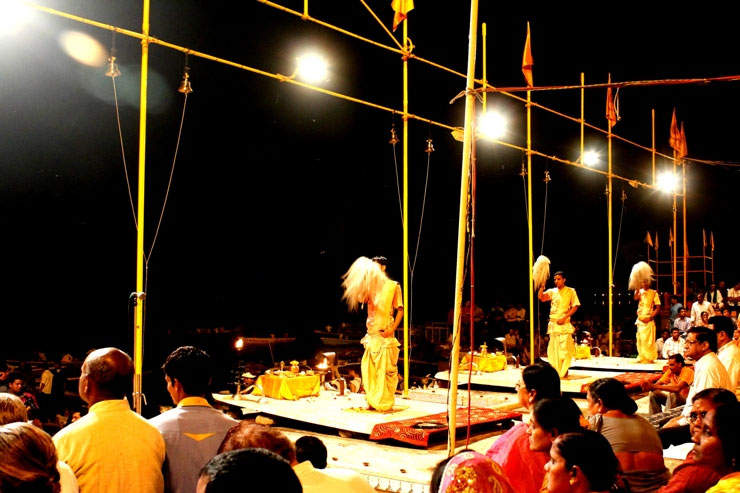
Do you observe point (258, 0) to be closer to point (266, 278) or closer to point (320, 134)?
point (320, 134)

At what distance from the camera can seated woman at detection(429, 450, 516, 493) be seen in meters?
2.33

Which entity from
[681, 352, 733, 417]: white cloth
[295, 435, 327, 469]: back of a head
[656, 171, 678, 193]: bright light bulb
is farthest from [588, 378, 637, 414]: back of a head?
[656, 171, 678, 193]: bright light bulb

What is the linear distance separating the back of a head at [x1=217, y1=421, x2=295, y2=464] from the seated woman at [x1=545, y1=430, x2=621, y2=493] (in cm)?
119

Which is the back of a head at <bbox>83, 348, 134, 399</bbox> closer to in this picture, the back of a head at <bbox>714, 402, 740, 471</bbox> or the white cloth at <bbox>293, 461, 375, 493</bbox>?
the white cloth at <bbox>293, 461, 375, 493</bbox>

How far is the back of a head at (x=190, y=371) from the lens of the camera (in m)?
3.18

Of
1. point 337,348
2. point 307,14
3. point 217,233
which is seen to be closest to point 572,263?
point 337,348

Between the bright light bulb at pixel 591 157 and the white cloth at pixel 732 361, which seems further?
the bright light bulb at pixel 591 157

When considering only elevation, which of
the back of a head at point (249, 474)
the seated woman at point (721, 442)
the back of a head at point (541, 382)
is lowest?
the seated woman at point (721, 442)

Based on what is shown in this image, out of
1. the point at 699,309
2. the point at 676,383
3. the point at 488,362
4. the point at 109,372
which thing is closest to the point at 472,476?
the point at 109,372

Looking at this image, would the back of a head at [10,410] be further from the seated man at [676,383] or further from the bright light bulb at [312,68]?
the seated man at [676,383]

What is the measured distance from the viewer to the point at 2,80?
11312 mm

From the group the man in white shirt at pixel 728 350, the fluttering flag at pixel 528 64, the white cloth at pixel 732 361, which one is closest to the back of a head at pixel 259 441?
the man in white shirt at pixel 728 350

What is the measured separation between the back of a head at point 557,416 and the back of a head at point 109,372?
2045mm

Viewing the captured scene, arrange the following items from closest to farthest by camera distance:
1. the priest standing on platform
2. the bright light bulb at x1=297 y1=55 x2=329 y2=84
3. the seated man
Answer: the seated man → the bright light bulb at x1=297 y1=55 x2=329 y2=84 → the priest standing on platform
